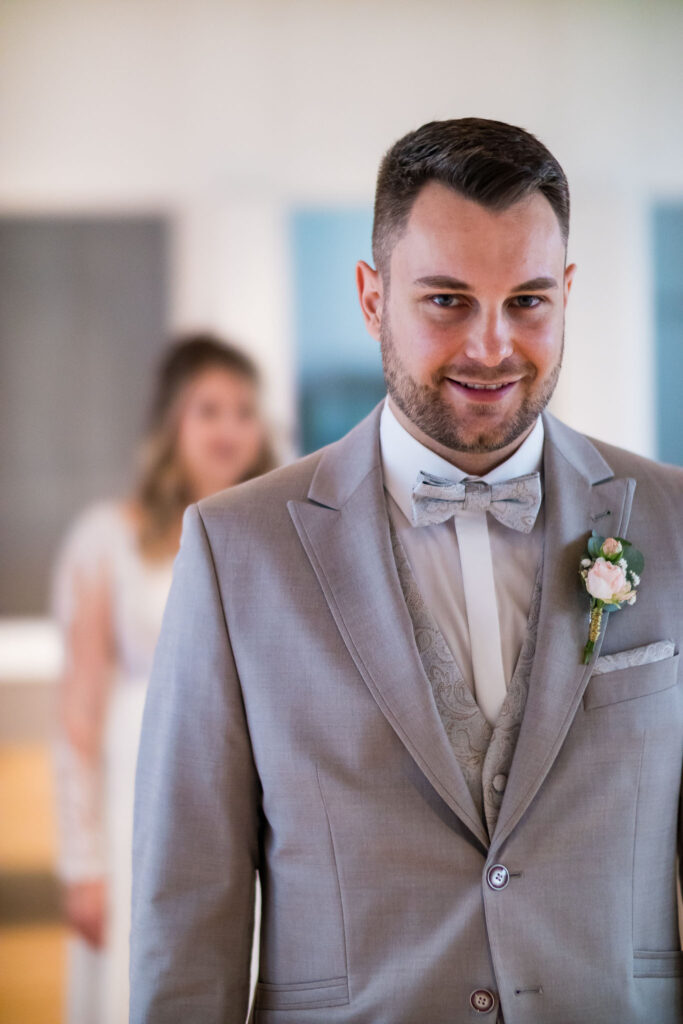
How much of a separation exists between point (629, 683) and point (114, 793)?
2.13 m

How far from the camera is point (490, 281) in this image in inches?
49.7

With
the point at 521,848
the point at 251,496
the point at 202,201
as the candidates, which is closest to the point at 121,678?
the point at 202,201

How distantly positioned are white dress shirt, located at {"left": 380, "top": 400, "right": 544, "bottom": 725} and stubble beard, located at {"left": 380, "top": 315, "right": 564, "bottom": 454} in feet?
0.21

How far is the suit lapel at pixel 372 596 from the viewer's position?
1230 mm

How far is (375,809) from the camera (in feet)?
4.11

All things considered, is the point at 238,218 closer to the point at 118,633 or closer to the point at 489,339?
the point at 118,633

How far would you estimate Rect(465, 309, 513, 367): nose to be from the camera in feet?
4.14

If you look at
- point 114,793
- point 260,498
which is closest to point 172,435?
point 114,793

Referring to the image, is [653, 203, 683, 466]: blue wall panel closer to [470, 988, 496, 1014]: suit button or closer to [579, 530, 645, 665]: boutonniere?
[579, 530, 645, 665]: boutonniere

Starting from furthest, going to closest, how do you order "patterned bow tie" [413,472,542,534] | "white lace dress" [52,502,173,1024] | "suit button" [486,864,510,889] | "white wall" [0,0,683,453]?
"white wall" [0,0,683,453]
"white lace dress" [52,502,173,1024]
"patterned bow tie" [413,472,542,534]
"suit button" [486,864,510,889]

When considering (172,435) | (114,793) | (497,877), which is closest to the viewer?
(497,877)

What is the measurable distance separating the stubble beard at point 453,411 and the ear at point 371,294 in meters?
0.05

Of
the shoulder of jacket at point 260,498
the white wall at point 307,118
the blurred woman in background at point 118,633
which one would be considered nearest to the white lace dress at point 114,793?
the blurred woman in background at point 118,633

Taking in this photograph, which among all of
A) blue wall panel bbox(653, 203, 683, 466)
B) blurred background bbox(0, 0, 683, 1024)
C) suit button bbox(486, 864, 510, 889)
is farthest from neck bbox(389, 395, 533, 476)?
blue wall panel bbox(653, 203, 683, 466)
